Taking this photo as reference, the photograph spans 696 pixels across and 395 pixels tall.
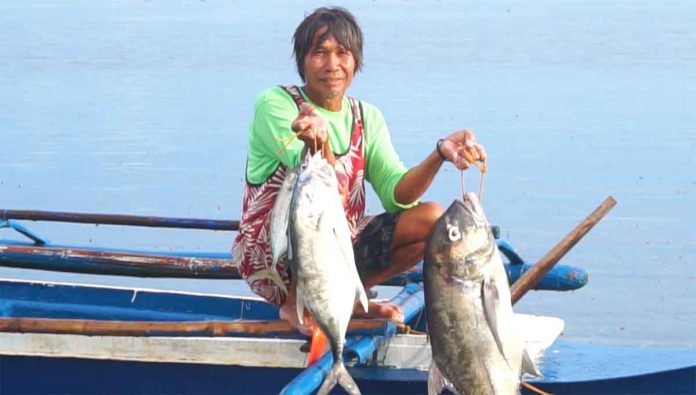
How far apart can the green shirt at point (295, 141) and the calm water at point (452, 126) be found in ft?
7.65

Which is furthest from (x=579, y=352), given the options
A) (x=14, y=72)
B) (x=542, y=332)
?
(x=14, y=72)

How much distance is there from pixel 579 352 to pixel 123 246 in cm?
402

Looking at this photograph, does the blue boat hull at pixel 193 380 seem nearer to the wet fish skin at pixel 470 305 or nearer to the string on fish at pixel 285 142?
the string on fish at pixel 285 142

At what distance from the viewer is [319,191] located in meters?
3.80

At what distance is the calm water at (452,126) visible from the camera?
8.48 m

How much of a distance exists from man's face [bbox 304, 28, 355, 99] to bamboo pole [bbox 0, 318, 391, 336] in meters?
0.78

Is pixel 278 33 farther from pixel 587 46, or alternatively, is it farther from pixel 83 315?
pixel 83 315

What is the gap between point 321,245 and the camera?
3.82 m

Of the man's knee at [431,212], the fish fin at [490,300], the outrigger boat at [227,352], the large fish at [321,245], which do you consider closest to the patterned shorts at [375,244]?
→ the man's knee at [431,212]

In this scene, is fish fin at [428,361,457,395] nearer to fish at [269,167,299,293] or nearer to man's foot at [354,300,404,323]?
fish at [269,167,299,293]

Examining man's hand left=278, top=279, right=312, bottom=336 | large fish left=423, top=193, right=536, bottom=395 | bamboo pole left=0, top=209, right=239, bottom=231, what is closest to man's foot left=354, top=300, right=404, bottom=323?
man's hand left=278, top=279, right=312, bottom=336

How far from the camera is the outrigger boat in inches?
195

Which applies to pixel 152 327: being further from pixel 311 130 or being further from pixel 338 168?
pixel 311 130

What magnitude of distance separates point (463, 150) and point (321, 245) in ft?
1.77
